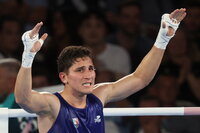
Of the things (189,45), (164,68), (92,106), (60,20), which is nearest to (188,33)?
(189,45)

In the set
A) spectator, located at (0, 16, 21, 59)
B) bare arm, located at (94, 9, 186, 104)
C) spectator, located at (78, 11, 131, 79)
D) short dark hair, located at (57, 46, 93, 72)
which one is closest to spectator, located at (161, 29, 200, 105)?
spectator, located at (78, 11, 131, 79)

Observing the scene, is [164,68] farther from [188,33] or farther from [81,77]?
[81,77]

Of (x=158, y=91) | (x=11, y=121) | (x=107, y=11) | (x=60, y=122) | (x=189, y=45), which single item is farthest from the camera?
(x=107, y=11)

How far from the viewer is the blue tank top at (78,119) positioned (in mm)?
3803

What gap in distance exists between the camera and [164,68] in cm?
631

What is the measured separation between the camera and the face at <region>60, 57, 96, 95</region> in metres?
3.83

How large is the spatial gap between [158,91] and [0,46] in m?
1.65

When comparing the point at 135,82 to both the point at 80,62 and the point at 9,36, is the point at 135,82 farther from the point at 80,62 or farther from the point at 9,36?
the point at 9,36

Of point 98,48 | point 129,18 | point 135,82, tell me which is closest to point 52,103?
point 135,82

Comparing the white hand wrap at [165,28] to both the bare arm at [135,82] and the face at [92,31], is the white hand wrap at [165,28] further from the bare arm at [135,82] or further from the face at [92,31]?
the face at [92,31]

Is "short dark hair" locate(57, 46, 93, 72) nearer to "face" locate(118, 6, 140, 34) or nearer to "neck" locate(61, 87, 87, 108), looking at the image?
"neck" locate(61, 87, 87, 108)

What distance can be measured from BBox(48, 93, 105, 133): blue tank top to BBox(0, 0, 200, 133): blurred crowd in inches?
62.9

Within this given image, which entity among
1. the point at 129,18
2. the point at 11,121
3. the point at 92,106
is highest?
the point at 129,18

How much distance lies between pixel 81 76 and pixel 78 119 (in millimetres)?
263
